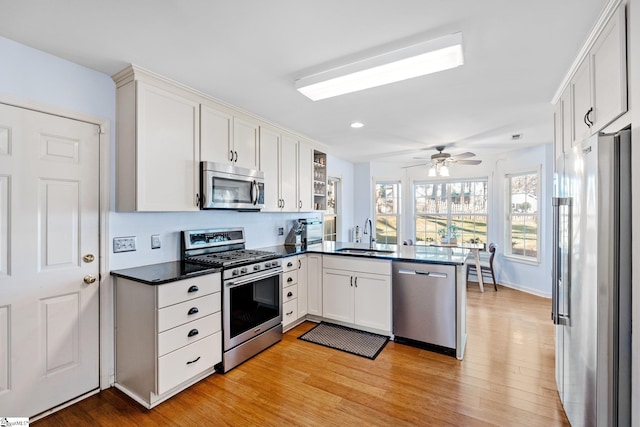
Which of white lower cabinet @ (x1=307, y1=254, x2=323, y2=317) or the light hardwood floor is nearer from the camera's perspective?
the light hardwood floor

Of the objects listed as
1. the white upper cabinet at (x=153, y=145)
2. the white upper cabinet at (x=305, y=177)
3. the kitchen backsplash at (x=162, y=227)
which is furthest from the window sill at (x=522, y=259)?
the white upper cabinet at (x=153, y=145)

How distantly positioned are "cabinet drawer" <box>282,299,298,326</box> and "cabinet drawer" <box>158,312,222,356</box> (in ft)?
3.02

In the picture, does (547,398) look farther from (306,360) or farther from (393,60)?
(393,60)

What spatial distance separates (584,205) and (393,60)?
143 cm

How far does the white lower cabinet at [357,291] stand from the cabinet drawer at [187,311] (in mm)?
1421

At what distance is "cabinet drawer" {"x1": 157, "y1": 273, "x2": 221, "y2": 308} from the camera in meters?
2.07

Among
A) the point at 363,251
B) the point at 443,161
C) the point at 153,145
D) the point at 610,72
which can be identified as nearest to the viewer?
the point at 610,72

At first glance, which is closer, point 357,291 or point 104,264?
point 104,264

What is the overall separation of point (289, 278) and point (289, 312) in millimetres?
390

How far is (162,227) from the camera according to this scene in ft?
8.78

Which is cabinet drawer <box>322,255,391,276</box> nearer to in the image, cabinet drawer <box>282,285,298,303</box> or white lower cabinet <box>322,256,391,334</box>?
white lower cabinet <box>322,256,391,334</box>

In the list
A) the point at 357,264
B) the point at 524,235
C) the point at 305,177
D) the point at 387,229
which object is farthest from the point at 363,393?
the point at 387,229

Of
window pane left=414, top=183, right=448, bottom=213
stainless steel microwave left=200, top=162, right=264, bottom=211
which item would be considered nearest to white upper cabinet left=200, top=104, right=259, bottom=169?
stainless steel microwave left=200, top=162, right=264, bottom=211

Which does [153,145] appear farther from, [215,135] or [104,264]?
[104,264]
